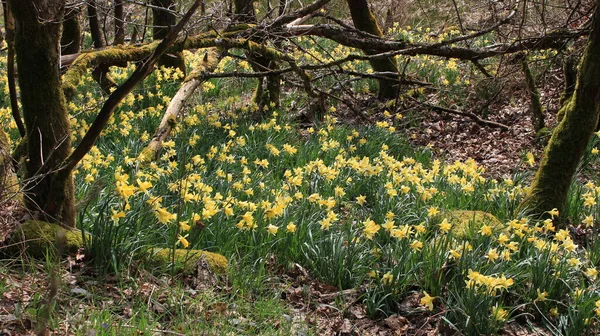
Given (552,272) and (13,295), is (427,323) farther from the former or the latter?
(13,295)

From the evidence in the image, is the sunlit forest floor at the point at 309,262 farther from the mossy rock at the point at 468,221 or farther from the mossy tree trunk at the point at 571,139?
the mossy tree trunk at the point at 571,139

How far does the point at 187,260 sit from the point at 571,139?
3.16 m

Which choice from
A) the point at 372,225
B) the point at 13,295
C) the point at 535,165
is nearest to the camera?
the point at 13,295

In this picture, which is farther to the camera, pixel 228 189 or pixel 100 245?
pixel 228 189

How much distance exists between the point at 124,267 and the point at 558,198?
3.45 m

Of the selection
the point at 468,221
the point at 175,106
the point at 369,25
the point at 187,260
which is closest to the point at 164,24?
the point at 175,106

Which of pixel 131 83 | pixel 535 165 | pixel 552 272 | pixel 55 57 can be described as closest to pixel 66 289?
pixel 131 83

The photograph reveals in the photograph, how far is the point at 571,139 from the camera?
4867 mm

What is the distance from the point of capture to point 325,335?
3.42 metres

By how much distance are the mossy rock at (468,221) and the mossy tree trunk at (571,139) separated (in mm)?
456

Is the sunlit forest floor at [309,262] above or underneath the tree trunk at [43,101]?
underneath

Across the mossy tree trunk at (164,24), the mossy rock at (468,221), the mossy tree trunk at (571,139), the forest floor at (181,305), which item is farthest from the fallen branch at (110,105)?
the mossy tree trunk at (164,24)

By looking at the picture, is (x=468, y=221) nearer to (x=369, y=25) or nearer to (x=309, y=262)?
(x=309, y=262)

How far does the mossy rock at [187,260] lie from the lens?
3.60 metres
